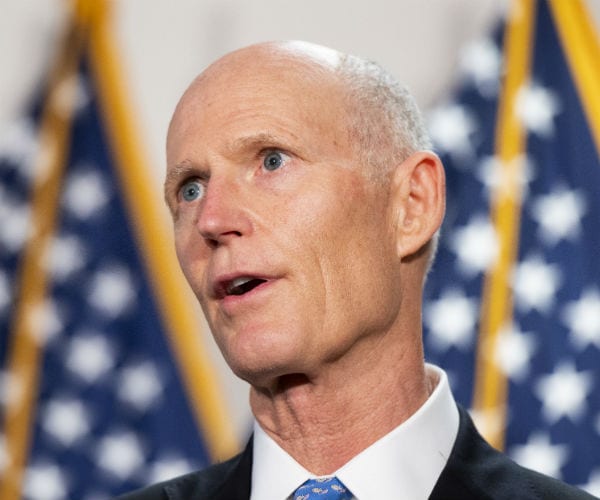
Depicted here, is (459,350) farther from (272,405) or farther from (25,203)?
(272,405)

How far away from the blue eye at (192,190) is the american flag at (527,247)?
1.65 metres

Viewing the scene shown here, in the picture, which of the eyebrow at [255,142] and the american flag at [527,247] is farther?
the american flag at [527,247]

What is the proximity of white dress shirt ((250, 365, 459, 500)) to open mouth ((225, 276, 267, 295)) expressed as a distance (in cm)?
24

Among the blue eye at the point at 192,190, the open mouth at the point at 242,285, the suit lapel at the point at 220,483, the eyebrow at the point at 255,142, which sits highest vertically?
the eyebrow at the point at 255,142

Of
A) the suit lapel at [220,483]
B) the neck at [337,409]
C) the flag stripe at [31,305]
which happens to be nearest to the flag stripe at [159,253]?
the flag stripe at [31,305]

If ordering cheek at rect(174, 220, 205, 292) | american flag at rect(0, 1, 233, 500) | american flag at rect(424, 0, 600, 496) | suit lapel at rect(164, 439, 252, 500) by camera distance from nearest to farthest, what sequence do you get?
cheek at rect(174, 220, 205, 292)
suit lapel at rect(164, 439, 252, 500)
american flag at rect(424, 0, 600, 496)
american flag at rect(0, 1, 233, 500)

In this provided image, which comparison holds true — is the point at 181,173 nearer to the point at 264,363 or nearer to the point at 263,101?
the point at 263,101

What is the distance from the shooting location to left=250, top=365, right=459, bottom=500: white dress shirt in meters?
1.60

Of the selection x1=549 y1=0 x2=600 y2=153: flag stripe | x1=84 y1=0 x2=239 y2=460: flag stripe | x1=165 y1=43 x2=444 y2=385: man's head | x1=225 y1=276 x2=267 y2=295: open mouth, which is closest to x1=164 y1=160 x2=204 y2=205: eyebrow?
x1=165 y1=43 x2=444 y2=385: man's head

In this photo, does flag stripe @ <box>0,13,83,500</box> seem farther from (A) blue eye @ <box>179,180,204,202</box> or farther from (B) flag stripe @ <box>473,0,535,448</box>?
(A) blue eye @ <box>179,180,204,202</box>

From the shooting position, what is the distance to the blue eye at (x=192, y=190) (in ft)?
5.52

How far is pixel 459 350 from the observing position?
10.6 ft

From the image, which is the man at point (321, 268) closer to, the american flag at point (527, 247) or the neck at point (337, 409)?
the neck at point (337, 409)

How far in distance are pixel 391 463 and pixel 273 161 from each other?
→ 1.52 ft
